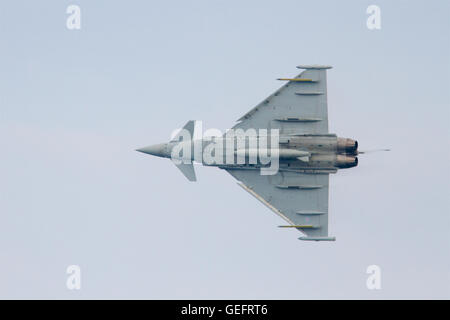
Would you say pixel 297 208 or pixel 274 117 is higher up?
pixel 274 117

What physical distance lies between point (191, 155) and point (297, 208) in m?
6.26

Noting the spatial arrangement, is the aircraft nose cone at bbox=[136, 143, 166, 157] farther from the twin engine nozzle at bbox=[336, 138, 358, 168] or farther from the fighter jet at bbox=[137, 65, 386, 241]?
the twin engine nozzle at bbox=[336, 138, 358, 168]

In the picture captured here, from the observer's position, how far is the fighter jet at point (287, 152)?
4606cm

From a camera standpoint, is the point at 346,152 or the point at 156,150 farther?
the point at 156,150

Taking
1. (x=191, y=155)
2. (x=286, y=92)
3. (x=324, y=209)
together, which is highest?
(x=286, y=92)

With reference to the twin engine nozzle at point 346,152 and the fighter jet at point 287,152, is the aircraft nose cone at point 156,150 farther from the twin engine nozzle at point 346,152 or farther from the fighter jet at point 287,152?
the twin engine nozzle at point 346,152

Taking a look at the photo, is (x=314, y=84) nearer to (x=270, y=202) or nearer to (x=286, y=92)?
(x=286, y=92)

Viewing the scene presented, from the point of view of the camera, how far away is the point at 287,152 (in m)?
45.8

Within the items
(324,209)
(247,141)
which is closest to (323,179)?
(324,209)

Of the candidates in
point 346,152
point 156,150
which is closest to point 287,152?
point 346,152

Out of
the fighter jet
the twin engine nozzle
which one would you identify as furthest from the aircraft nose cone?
the twin engine nozzle

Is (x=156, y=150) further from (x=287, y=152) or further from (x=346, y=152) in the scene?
(x=346, y=152)

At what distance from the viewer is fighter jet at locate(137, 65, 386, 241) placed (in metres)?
46.1

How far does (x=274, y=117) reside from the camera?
154 ft
